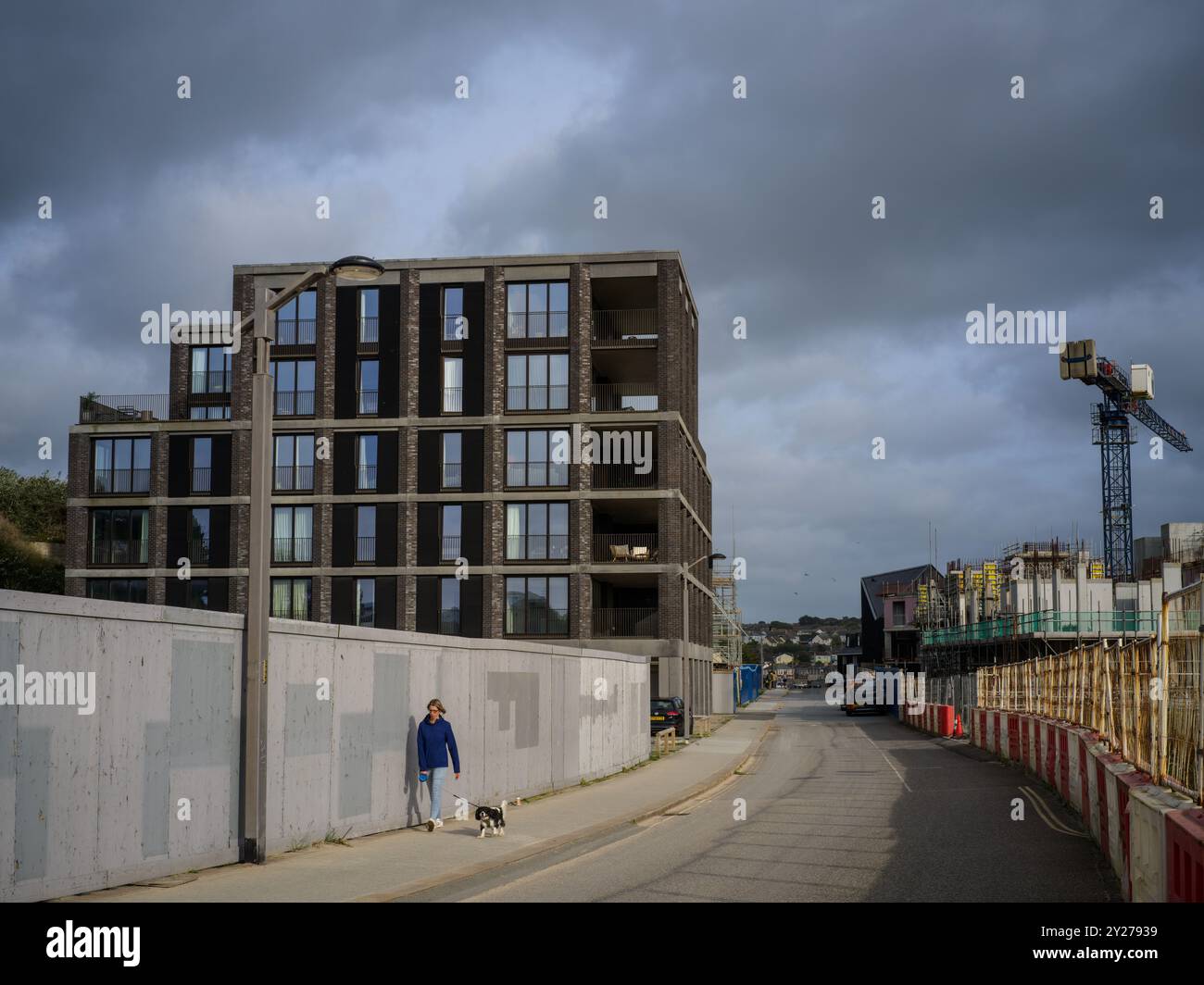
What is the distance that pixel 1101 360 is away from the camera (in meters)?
99.4

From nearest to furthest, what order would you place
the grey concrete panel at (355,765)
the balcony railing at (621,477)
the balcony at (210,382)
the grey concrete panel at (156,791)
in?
the grey concrete panel at (156,791) → the grey concrete panel at (355,765) → the balcony railing at (621,477) → the balcony at (210,382)

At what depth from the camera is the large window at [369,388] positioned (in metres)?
57.6

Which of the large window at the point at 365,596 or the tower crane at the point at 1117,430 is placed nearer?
the large window at the point at 365,596

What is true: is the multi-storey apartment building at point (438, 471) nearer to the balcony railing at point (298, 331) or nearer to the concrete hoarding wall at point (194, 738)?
the balcony railing at point (298, 331)

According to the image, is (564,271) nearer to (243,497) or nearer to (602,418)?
(602,418)

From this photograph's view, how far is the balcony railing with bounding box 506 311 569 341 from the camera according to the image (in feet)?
187

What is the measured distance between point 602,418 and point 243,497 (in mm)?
17380

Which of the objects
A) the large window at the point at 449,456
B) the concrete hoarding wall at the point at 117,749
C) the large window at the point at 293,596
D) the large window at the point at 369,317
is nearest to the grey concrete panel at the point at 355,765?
the concrete hoarding wall at the point at 117,749

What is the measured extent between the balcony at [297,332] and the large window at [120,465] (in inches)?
327

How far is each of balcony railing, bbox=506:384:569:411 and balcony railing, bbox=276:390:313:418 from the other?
952cm

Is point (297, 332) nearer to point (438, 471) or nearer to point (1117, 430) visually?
point (438, 471)
